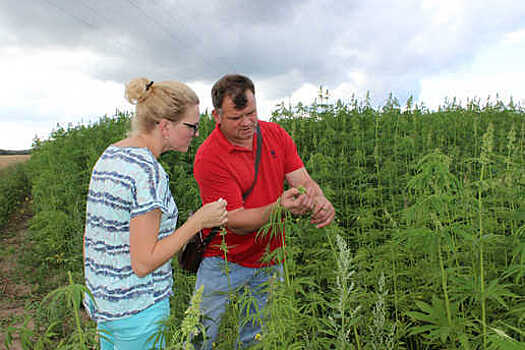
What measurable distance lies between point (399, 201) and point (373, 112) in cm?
299

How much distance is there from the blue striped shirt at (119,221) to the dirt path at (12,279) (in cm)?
296

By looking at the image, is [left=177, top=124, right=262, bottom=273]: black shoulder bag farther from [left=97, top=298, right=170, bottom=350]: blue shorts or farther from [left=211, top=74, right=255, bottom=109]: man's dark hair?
[left=97, top=298, right=170, bottom=350]: blue shorts

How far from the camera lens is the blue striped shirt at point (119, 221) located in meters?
1.93

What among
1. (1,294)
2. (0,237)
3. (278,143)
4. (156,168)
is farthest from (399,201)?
(0,237)

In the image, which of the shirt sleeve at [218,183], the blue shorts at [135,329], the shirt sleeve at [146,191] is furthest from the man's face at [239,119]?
the blue shorts at [135,329]

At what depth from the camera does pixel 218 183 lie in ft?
9.79

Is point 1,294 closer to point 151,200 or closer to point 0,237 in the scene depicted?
point 0,237

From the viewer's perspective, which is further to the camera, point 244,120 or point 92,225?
point 244,120

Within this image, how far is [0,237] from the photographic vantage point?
28.6ft

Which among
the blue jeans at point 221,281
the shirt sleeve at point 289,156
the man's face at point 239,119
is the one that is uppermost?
the man's face at point 239,119

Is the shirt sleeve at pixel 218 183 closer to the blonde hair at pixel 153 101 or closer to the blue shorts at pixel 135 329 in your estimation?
the blonde hair at pixel 153 101

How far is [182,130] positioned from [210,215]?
Result: 0.60 meters

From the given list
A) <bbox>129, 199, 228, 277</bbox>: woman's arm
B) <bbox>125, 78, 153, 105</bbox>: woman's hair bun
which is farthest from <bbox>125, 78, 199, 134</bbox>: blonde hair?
<bbox>129, 199, 228, 277</bbox>: woman's arm

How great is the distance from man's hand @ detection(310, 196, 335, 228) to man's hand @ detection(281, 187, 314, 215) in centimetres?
9
